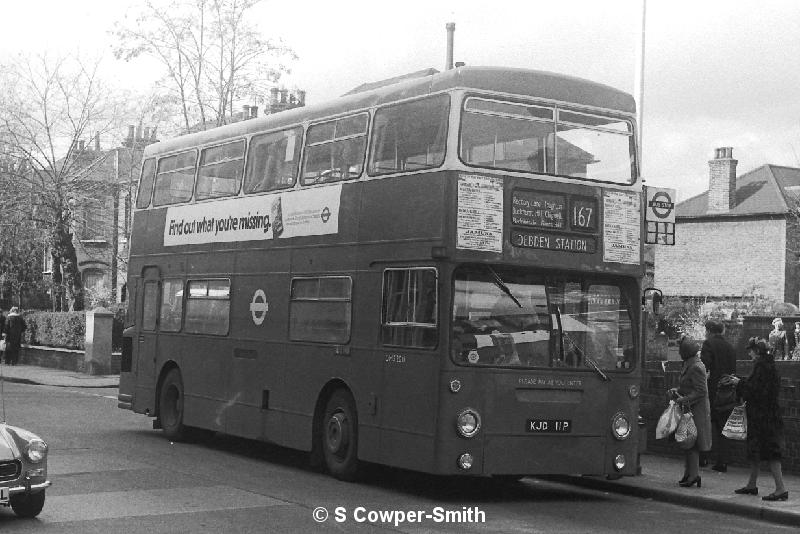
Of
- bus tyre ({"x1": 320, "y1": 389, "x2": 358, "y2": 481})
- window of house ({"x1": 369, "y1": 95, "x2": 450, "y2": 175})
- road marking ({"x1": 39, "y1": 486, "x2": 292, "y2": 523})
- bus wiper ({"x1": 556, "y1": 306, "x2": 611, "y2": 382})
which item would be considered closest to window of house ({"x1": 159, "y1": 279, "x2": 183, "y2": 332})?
bus tyre ({"x1": 320, "y1": 389, "x2": 358, "y2": 481})

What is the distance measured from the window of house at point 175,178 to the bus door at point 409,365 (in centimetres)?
585

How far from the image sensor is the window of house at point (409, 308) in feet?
40.7

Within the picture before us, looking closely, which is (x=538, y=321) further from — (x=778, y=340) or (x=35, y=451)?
(x=778, y=340)

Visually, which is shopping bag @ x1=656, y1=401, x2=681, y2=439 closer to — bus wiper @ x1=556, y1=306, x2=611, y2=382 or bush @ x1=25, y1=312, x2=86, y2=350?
bus wiper @ x1=556, y1=306, x2=611, y2=382

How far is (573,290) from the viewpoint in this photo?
41.9ft

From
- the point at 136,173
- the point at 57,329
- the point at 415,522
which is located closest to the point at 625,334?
the point at 415,522

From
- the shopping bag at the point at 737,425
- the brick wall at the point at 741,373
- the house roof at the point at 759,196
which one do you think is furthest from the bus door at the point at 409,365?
the house roof at the point at 759,196

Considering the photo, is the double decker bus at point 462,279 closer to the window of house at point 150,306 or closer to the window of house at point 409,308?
the window of house at point 409,308

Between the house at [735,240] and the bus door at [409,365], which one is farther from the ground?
the house at [735,240]

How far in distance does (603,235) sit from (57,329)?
29647 mm

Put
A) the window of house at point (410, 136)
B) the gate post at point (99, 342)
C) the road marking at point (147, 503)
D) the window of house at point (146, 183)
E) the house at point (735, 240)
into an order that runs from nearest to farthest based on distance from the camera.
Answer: the road marking at point (147, 503), the window of house at point (410, 136), the window of house at point (146, 183), the gate post at point (99, 342), the house at point (735, 240)

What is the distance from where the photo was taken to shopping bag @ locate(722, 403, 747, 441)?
1404 centimetres

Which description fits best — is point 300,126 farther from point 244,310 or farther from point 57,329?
point 57,329

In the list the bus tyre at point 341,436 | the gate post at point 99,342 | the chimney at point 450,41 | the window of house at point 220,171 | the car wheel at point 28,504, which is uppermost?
the chimney at point 450,41
